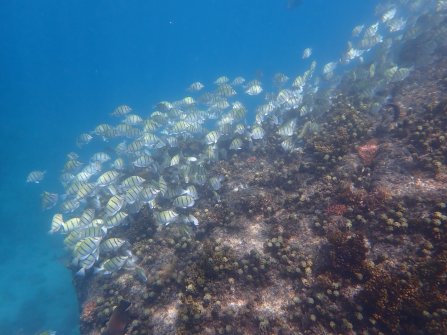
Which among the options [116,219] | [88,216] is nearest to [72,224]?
[88,216]

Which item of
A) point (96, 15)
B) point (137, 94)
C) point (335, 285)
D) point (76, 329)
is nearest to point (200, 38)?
point (96, 15)

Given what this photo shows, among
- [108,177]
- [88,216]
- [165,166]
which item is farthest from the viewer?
[165,166]

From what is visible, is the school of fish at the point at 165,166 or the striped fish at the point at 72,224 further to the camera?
the striped fish at the point at 72,224

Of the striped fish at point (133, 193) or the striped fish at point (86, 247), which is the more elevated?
the striped fish at point (133, 193)

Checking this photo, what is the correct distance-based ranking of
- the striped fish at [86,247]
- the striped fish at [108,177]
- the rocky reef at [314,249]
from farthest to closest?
the striped fish at [108,177], the striped fish at [86,247], the rocky reef at [314,249]

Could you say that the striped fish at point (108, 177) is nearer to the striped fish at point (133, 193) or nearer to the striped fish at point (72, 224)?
the striped fish at point (72, 224)

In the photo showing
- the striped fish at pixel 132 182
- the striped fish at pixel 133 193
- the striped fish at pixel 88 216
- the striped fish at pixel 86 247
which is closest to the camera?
the striped fish at pixel 86 247

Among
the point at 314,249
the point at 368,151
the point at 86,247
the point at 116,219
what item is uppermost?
the point at 116,219

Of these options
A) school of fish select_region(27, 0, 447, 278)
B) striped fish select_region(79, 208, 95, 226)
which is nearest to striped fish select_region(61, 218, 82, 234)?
school of fish select_region(27, 0, 447, 278)

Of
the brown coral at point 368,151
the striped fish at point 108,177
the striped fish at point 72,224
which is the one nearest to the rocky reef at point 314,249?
the brown coral at point 368,151

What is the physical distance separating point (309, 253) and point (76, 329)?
45.1ft

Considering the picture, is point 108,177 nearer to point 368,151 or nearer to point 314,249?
point 314,249

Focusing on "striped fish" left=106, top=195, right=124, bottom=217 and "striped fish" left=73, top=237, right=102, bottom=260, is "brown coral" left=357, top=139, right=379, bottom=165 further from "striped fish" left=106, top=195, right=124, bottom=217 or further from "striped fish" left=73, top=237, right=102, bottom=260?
"striped fish" left=73, top=237, right=102, bottom=260

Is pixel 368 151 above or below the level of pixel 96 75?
below
